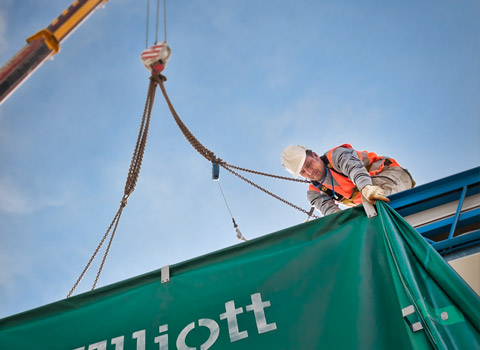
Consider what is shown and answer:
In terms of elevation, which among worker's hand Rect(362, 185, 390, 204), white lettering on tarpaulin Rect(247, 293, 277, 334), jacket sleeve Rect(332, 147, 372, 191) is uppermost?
jacket sleeve Rect(332, 147, 372, 191)

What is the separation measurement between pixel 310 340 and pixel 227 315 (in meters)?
0.69

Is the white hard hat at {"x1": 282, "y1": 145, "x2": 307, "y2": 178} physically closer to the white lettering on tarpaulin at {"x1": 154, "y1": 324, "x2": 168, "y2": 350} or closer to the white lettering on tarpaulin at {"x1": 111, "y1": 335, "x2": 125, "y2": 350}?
the white lettering on tarpaulin at {"x1": 154, "y1": 324, "x2": 168, "y2": 350}

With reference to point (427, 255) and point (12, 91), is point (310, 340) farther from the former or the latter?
point (12, 91)

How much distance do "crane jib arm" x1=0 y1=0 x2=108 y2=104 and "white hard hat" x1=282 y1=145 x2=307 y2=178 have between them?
9.80 ft

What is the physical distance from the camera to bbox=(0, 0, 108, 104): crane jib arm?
13.5 ft

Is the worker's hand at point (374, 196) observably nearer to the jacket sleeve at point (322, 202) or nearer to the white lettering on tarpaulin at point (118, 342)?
the white lettering on tarpaulin at point (118, 342)

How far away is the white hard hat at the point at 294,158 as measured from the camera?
5.99m

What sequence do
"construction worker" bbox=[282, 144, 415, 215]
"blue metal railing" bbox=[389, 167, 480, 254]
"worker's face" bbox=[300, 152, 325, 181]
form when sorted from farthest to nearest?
"worker's face" bbox=[300, 152, 325, 181]
"construction worker" bbox=[282, 144, 415, 215]
"blue metal railing" bbox=[389, 167, 480, 254]

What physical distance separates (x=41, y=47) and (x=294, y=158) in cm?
328

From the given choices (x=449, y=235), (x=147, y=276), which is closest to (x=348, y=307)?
(x=449, y=235)

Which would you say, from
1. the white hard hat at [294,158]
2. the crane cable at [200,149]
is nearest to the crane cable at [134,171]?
the crane cable at [200,149]

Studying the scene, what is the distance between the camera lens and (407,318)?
279cm

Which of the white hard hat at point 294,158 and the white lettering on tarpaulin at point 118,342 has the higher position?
the white hard hat at point 294,158

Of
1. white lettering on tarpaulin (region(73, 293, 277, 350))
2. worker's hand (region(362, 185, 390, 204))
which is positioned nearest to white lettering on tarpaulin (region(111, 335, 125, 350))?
white lettering on tarpaulin (region(73, 293, 277, 350))
